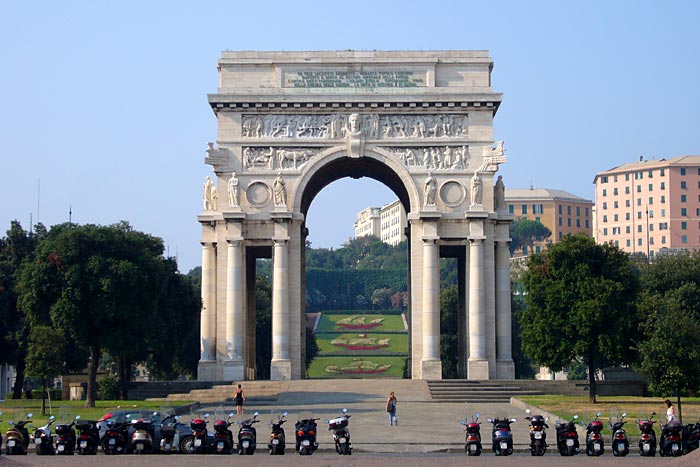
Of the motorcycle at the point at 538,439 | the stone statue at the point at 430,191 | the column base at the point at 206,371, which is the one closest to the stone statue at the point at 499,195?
the stone statue at the point at 430,191

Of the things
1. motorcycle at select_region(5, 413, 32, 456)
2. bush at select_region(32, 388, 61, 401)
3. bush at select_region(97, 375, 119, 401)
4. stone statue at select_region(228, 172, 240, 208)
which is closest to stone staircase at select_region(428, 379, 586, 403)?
stone statue at select_region(228, 172, 240, 208)

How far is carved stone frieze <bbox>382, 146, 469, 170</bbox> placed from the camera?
7012 centimetres

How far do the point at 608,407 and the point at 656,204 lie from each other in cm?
13301

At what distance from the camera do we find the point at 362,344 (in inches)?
6329

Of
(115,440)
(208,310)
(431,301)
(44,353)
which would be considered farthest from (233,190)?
(115,440)

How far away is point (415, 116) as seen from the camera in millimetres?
70500

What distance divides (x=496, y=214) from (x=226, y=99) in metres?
17.8

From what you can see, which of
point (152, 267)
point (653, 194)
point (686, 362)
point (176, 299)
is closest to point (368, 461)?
point (686, 362)

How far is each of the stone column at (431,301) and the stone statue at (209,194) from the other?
531 inches

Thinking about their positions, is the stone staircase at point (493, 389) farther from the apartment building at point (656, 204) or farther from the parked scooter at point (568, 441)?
the apartment building at point (656, 204)

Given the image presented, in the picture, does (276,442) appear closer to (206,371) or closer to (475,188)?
(206,371)

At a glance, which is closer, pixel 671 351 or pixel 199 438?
pixel 199 438

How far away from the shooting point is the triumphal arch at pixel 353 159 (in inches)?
2729

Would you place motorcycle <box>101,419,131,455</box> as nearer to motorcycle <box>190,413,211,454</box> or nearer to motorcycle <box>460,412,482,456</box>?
motorcycle <box>190,413,211,454</box>
